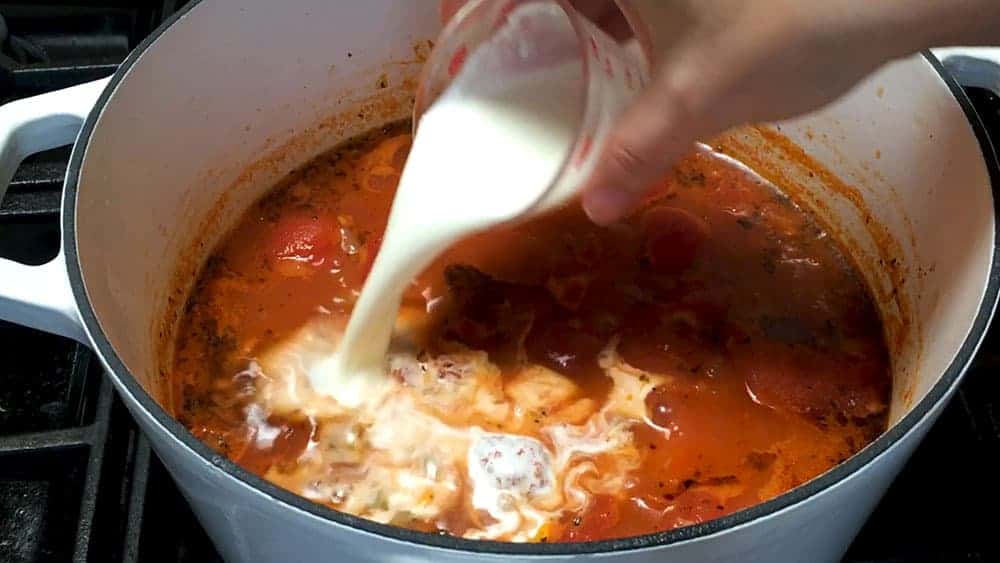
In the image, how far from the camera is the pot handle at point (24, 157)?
932 mm

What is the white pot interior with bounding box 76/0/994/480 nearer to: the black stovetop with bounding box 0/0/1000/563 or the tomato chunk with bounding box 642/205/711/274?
the black stovetop with bounding box 0/0/1000/563

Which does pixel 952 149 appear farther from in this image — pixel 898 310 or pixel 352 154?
pixel 352 154

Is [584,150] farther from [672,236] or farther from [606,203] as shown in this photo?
[672,236]

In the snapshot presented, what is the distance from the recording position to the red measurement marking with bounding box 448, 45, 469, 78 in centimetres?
120

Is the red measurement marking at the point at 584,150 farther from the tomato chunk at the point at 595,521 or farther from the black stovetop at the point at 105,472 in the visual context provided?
the black stovetop at the point at 105,472

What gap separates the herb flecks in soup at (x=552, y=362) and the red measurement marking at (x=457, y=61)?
181 mm

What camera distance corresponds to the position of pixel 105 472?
3.57ft

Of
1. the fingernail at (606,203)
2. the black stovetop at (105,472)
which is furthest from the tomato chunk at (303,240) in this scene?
the fingernail at (606,203)

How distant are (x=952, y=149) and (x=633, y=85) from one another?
1.26 feet

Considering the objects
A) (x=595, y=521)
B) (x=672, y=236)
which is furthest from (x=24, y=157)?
(x=672, y=236)

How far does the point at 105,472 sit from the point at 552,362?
503 millimetres

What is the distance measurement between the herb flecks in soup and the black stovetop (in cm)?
9

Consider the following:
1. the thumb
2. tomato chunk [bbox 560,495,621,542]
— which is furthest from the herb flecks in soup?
the thumb

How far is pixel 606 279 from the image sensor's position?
140 centimetres
